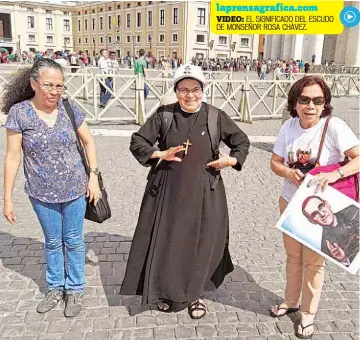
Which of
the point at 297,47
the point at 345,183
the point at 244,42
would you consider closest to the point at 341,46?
the point at 297,47

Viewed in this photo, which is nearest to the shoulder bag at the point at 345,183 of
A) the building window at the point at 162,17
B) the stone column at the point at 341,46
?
the stone column at the point at 341,46

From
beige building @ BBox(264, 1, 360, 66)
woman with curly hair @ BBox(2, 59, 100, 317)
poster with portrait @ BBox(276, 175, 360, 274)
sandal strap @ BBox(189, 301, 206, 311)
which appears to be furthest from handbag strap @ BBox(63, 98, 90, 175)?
beige building @ BBox(264, 1, 360, 66)

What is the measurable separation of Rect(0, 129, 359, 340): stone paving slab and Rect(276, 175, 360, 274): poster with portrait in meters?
0.73

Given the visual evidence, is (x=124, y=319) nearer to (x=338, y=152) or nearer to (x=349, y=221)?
(x=349, y=221)

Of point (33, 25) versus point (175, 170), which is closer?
point (175, 170)

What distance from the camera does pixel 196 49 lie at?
6406 cm

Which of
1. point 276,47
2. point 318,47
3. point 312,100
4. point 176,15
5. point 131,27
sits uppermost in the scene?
point 176,15

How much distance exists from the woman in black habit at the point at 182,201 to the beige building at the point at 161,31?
60.6 metres

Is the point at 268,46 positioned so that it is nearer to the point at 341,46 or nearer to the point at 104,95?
the point at 341,46

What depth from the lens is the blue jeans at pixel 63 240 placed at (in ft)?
8.98

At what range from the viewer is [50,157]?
8.45 ft

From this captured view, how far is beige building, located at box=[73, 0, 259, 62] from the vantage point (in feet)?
205

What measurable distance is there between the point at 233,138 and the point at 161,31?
6777cm

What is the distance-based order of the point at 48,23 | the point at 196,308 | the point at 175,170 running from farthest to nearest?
1. the point at 48,23
2. the point at 196,308
3. the point at 175,170
